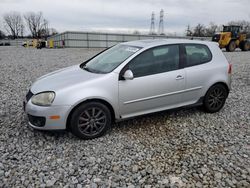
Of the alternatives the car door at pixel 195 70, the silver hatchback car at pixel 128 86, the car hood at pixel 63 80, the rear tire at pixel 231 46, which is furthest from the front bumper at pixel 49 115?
the rear tire at pixel 231 46

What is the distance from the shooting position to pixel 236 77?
305 inches

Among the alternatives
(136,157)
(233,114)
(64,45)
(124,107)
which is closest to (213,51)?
(233,114)

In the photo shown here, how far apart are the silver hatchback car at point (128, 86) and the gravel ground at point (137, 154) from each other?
1.01 feet

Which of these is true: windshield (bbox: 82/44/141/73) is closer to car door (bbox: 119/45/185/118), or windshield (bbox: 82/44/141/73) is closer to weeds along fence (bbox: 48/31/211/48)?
car door (bbox: 119/45/185/118)

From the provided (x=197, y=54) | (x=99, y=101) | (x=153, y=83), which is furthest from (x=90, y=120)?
(x=197, y=54)

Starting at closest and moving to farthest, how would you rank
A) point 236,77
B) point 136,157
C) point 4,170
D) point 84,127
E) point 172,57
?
point 4,170, point 136,157, point 84,127, point 172,57, point 236,77

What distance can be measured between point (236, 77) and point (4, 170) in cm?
791

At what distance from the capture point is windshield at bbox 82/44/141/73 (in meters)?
3.38

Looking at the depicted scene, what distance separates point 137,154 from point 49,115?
53.5 inches

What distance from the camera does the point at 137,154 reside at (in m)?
2.84

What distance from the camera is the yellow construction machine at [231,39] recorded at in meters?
19.0

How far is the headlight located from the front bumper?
0.19 ft

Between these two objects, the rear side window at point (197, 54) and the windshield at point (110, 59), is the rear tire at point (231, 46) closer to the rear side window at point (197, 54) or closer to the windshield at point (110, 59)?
the rear side window at point (197, 54)

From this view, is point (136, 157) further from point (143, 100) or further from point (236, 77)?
point (236, 77)
